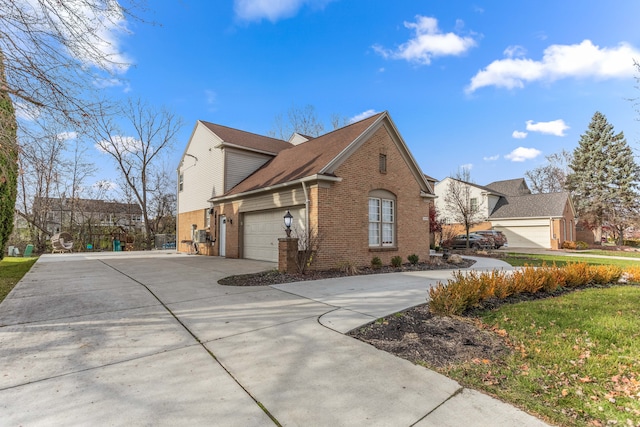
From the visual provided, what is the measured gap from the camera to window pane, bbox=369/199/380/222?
1230 cm

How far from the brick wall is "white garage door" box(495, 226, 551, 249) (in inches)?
831

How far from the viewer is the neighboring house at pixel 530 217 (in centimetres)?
2794

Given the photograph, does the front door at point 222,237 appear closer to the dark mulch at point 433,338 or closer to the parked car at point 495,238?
the dark mulch at point 433,338

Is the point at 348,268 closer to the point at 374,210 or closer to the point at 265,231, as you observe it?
the point at 374,210

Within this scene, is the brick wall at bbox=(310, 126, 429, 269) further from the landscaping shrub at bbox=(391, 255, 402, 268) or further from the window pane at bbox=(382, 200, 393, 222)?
the landscaping shrub at bbox=(391, 255, 402, 268)

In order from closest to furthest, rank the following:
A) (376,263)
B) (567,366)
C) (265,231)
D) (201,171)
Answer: (567,366) → (376,263) → (265,231) → (201,171)

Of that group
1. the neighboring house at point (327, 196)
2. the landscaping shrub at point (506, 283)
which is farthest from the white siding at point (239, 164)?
the landscaping shrub at point (506, 283)

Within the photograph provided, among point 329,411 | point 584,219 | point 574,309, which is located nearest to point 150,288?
point 329,411

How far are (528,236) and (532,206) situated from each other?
2.96 metres

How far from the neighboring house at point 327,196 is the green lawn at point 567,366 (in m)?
6.22

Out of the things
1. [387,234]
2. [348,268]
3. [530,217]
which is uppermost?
[530,217]

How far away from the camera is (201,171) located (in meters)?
19.3

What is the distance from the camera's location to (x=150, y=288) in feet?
24.5

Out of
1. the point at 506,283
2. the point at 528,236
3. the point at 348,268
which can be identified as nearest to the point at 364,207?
the point at 348,268
